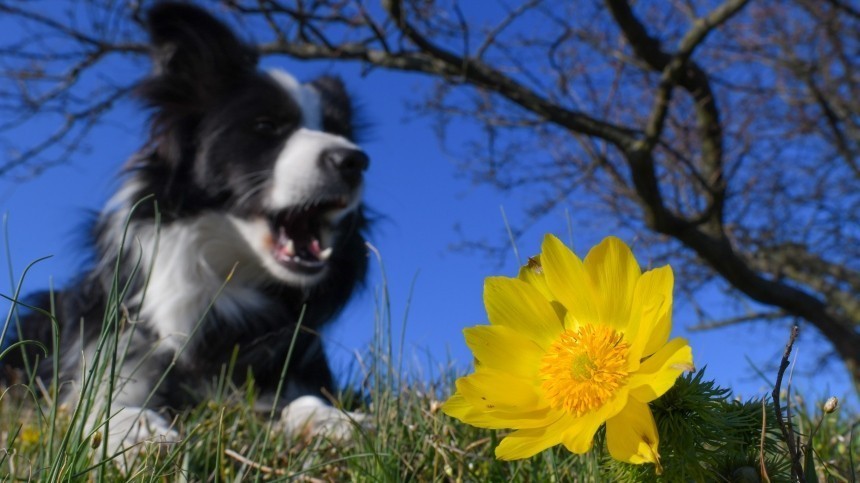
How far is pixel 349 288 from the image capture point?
116 inches

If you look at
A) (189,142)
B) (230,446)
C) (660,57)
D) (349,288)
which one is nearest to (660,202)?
(660,57)

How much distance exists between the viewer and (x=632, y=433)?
565 millimetres

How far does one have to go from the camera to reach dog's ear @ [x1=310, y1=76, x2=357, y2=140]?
304 cm

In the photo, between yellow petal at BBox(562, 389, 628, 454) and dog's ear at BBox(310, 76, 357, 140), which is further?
dog's ear at BBox(310, 76, 357, 140)

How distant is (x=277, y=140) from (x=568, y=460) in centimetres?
198

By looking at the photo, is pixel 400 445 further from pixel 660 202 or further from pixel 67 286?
pixel 660 202

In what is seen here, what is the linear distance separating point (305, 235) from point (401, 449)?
5.39 ft

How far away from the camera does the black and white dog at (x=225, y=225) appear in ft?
8.03

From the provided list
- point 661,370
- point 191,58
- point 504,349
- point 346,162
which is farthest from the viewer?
point 191,58

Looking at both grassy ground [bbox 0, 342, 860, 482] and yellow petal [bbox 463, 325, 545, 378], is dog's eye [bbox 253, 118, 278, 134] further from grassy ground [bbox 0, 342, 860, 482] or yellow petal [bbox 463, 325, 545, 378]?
yellow petal [bbox 463, 325, 545, 378]

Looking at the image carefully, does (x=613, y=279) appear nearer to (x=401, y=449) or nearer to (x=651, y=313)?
(x=651, y=313)

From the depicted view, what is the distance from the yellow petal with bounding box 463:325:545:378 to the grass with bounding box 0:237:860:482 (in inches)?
3.6

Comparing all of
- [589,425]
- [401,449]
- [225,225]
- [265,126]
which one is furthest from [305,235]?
[589,425]

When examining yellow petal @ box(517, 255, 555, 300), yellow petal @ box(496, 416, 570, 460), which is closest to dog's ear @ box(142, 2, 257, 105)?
yellow petal @ box(517, 255, 555, 300)
